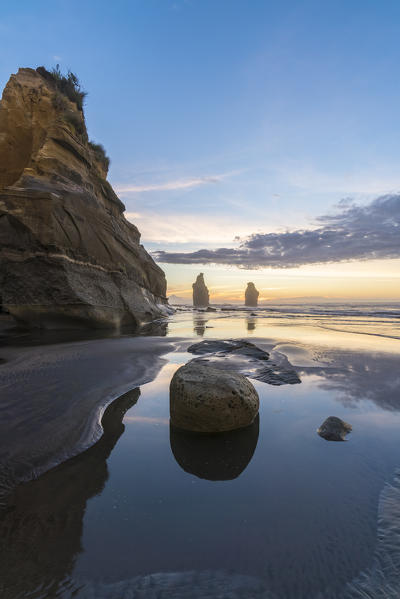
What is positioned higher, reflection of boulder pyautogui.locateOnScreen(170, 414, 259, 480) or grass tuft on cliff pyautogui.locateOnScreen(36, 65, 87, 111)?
grass tuft on cliff pyautogui.locateOnScreen(36, 65, 87, 111)

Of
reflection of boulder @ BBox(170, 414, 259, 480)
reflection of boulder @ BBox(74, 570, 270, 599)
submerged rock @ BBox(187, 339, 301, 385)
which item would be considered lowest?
reflection of boulder @ BBox(170, 414, 259, 480)

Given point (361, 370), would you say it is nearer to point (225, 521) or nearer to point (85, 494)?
point (225, 521)

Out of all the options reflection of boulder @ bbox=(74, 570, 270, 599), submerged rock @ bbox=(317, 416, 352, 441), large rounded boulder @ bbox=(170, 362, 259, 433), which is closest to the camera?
reflection of boulder @ bbox=(74, 570, 270, 599)

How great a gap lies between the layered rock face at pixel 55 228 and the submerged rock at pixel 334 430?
1060 centimetres

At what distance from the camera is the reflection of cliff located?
5.30 feet

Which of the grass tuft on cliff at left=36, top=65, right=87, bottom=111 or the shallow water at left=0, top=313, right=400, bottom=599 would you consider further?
the grass tuft on cliff at left=36, top=65, right=87, bottom=111

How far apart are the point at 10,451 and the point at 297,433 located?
11.1ft

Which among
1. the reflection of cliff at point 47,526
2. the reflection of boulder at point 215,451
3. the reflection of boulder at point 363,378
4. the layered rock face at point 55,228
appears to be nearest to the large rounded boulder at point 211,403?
the reflection of boulder at point 215,451

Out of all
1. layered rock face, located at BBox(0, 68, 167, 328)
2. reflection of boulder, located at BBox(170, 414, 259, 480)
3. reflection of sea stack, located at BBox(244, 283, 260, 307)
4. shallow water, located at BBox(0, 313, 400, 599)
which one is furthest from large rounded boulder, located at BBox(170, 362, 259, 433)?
reflection of sea stack, located at BBox(244, 283, 260, 307)

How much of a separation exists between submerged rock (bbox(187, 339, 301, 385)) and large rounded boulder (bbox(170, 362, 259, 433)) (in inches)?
55.8

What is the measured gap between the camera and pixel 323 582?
165 centimetres

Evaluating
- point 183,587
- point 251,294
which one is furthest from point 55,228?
point 251,294

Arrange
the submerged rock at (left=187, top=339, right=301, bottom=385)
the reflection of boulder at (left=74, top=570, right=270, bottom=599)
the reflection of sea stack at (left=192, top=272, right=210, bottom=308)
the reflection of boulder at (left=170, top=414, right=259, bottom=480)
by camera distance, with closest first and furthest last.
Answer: the reflection of boulder at (left=74, top=570, right=270, bottom=599) → the reflection of boulder at (left=170, top=414, right=259, bottom=480) → the submerged rock at (left=187, top=339, right=301, bottom=385) → the reflection of sea stack at (left=192, top=272, right=210, bottom=308)

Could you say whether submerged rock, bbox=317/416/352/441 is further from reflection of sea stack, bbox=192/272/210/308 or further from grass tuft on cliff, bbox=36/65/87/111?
reflection of sea stack, bbox=192/272/210/308
